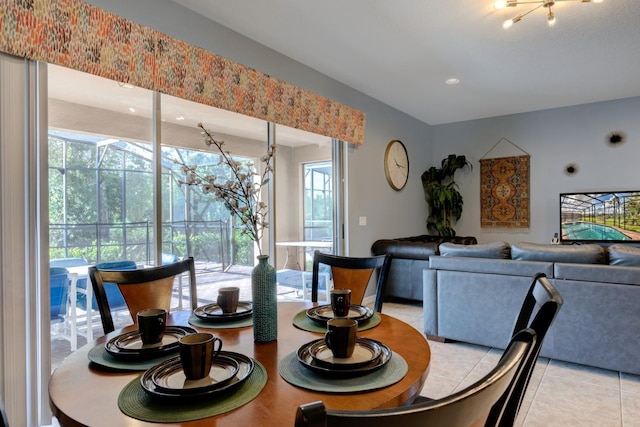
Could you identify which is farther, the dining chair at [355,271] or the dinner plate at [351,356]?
the dining chair at [355,271]

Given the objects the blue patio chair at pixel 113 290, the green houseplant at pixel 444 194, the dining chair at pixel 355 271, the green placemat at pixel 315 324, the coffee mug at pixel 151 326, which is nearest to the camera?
the coffee mug at pixel 151 326

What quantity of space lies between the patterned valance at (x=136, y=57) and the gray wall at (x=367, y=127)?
5.6 inches

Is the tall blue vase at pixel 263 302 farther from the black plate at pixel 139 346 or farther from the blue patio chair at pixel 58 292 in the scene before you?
the blue patio chair at pixel 58 292

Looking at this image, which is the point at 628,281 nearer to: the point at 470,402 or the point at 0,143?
the point at 470,402

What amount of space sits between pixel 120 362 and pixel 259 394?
46 cm

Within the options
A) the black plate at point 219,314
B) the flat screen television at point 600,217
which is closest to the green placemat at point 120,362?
the black plate at point 219,314

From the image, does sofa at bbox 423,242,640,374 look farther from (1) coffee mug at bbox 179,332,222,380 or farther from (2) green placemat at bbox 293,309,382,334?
(1) coffee mug at bbox 179,332,222,380

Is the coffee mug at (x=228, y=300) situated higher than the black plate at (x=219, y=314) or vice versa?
the coffee mug at (x=228, y=300)

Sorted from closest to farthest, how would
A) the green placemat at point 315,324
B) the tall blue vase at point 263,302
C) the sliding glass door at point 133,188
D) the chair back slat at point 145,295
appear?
the tall blue vase at point 263,302, the green placemat at point 315,324, the chair back slat at point 145,295, the sliding glass door at point 133,188

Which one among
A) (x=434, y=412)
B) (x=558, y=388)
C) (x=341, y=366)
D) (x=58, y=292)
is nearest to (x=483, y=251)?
(x=558, y=388)

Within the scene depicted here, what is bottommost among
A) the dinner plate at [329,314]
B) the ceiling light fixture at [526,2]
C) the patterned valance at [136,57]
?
Result: the dinner plate at [329,314]

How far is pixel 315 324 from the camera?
144 centimetres

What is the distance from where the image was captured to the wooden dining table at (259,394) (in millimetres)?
791

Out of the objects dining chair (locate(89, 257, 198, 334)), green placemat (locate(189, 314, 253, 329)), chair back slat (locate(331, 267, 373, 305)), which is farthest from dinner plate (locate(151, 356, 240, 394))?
chair back slat (locate(331, 267, 373, 305))
